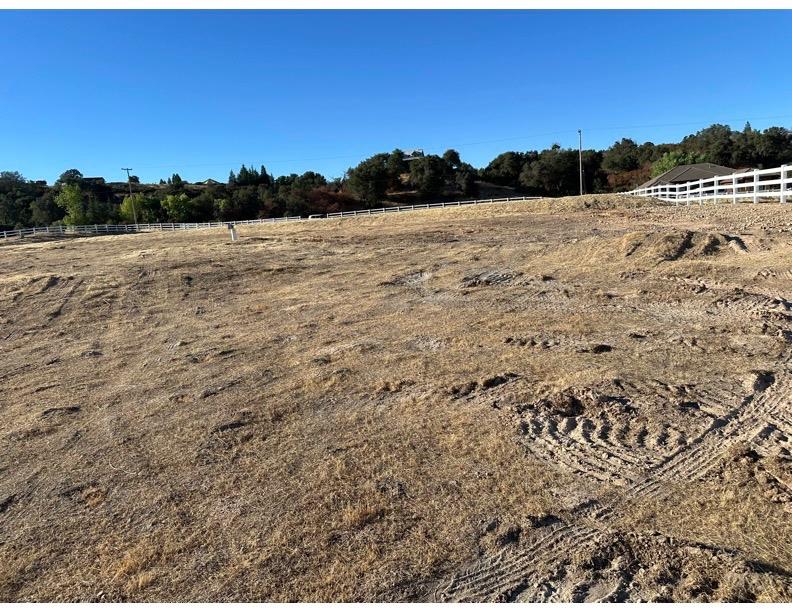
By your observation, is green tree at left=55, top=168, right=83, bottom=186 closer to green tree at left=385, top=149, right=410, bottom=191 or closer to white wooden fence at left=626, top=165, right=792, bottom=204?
green tree at left=385, top=149, right=410, bottom=191

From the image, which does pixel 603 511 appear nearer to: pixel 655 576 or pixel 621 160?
pixel 655 576

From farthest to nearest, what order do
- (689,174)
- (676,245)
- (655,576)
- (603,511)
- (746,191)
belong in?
(689,174) → (746,191) → (676,245) → (603,511) → (655,576)

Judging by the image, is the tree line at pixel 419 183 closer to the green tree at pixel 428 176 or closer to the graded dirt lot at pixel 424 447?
the green tree at pixel 428 176

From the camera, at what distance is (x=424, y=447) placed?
168 inches

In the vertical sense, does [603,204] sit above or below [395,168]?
below

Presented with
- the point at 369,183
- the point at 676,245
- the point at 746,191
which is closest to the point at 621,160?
the point at 369,183

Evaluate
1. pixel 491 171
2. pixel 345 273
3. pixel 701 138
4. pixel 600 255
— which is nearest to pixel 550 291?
Result: pixel 600 255

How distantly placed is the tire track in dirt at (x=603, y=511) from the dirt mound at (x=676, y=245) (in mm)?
6406

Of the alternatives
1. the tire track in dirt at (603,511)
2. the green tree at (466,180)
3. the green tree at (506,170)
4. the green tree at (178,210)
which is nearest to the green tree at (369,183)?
the green tree at (466,180)

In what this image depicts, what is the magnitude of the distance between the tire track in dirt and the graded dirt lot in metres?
0.02

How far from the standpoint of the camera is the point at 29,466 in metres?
4.48

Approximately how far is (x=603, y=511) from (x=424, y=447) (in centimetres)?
144

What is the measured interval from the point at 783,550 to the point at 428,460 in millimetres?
2181

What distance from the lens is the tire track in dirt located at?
2770mm
